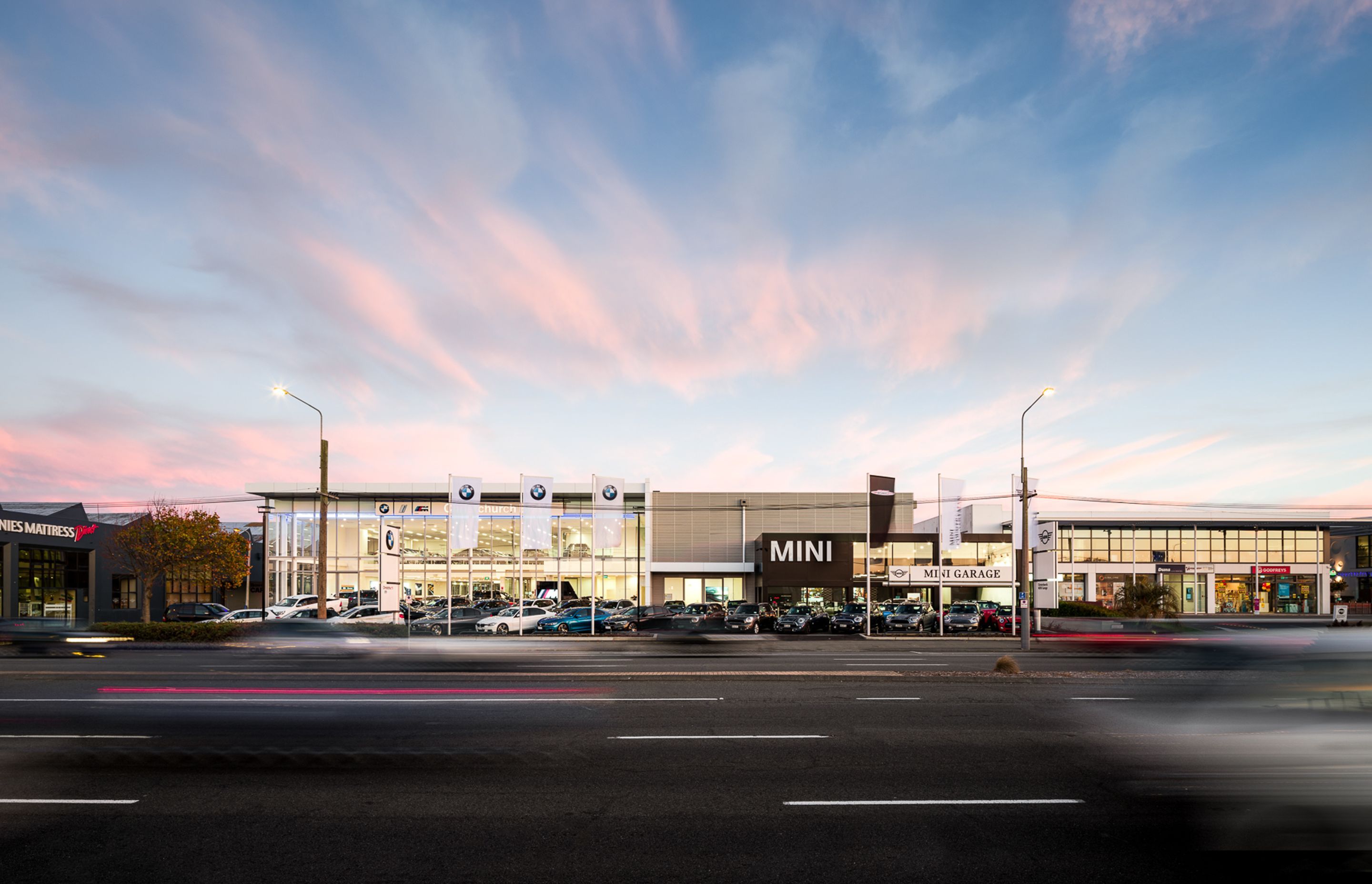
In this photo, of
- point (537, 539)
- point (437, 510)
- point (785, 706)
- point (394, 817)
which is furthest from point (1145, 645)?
point (437, 510)

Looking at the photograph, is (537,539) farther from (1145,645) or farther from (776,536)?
(1145,645)

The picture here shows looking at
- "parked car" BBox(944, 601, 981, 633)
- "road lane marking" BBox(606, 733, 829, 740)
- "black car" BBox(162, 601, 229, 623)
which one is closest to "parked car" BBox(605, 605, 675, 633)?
"parked car" BBox(944, 601, 981, 633)

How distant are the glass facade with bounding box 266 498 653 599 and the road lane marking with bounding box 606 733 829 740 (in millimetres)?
55137

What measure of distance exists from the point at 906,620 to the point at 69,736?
3906 centimetres

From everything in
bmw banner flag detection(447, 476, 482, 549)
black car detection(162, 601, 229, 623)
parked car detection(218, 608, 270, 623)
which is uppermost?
bmw banner flag detection(447, 476, 482, 549)

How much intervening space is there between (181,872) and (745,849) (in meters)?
4.19

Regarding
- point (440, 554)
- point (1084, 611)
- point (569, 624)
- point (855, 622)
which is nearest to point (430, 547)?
point (440, 554)

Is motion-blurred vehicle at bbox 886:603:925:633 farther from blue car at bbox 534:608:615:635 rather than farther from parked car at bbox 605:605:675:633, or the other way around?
blue car at bbox 534:608:615:635

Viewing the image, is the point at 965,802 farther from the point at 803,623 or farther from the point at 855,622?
the point at 803,623

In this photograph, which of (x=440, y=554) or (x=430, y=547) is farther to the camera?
(x=440, y=554)

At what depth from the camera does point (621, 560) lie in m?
67.6

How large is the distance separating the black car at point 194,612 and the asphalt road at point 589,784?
4182 centimetres

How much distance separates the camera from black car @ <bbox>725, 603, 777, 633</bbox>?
42750 mm

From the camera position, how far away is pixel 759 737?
11.3m
